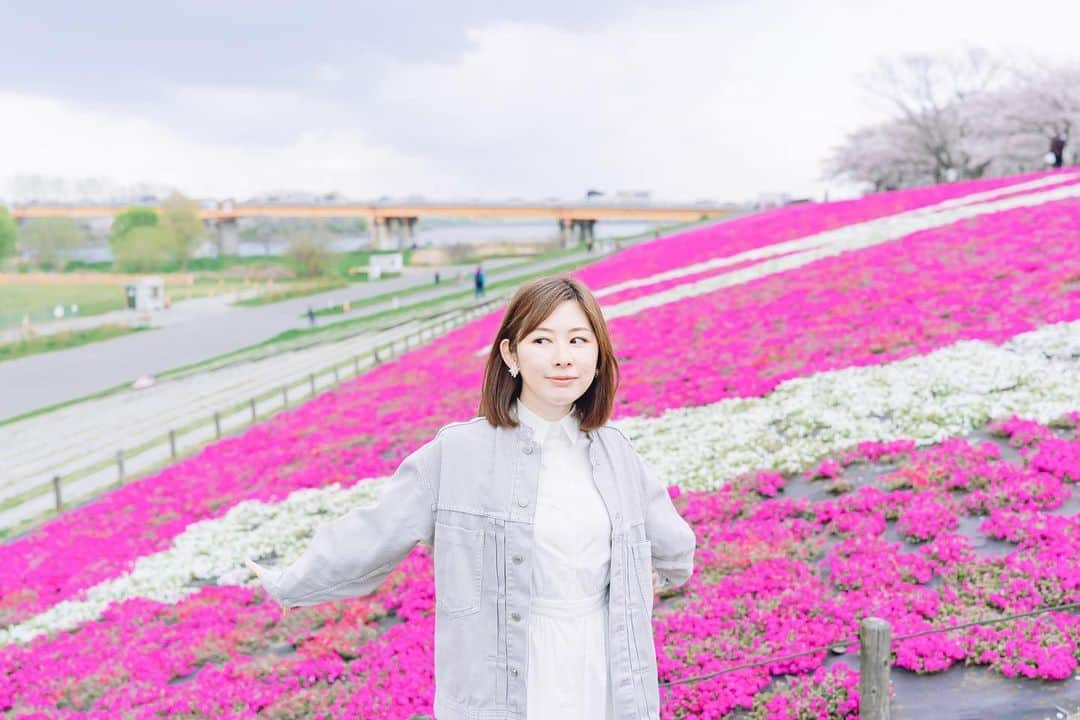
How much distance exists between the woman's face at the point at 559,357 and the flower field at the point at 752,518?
338cm

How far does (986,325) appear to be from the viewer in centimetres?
1293

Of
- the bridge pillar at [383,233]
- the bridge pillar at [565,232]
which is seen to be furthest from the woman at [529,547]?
the bridge pillar at [383,233]

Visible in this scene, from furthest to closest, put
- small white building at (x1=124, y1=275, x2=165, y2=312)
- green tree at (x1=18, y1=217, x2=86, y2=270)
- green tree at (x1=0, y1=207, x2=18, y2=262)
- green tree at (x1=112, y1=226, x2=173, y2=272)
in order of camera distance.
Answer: green tree at (x1=18, y1=217, x2=86, y2=270) < green tree at (x1=0, y1=207, x2=18, y2=262) < green tree at (x1=112, y1=226, x2=173, y2=272) < small white building at (x1=124, y1=275, x2=165, y2=312)

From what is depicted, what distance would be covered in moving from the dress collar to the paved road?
106 ft

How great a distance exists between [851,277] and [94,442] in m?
19.8

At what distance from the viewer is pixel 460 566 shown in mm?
3408

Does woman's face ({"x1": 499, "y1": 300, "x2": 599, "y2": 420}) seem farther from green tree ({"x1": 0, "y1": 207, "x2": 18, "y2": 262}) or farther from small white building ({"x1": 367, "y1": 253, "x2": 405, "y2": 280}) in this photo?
green tree ({"x1": 0, "y1": 207, "x2": 18, "y2": 262})

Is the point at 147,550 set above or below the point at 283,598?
below

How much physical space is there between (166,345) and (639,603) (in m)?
46.5

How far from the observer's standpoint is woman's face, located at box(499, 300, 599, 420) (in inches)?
136

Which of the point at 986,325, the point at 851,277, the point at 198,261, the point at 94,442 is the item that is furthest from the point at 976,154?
the point at 198,261

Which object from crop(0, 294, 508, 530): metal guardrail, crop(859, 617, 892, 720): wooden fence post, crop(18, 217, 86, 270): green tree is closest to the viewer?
crop(859, 617, 892, 720): wooden fence post

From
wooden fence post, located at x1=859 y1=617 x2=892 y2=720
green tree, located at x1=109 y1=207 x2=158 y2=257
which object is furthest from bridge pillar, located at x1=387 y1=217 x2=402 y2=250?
wooden fence post, located at x1=859 y1=617 x2=892 y2=720

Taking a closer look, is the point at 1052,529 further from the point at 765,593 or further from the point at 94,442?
the point at 94,442
